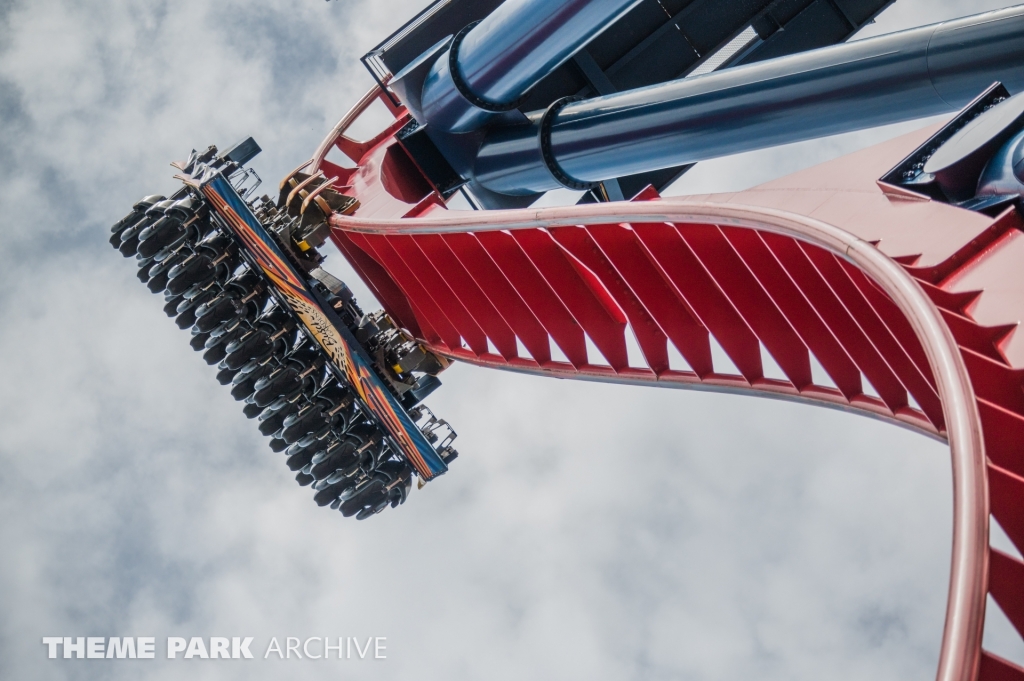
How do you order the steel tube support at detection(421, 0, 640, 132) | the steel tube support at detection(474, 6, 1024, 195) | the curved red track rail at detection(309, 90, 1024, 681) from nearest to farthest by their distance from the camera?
the curved red track rail at detection(309, 90, 1024, 681) → the steel tube support at detection(474, 6, 1024, 195) → the steel tube support at detection(421, 0, 640, 132)

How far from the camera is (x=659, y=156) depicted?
44.7 ft

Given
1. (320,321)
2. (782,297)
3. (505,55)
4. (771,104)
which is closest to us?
(782,297)

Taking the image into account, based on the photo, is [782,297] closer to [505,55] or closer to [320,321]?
[505,55]

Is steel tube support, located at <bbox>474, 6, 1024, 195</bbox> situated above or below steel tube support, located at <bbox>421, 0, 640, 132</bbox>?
below

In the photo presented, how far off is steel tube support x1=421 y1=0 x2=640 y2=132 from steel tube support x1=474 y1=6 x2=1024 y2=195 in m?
0.70

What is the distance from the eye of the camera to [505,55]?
1459 centimetres

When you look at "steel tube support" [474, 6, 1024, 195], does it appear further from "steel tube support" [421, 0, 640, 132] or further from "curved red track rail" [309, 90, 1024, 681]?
"curved red track rail" [309, 90, 1024, 681]

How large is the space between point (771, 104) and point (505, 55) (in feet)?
15.9

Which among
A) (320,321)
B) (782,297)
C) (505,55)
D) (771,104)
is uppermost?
(505,55)

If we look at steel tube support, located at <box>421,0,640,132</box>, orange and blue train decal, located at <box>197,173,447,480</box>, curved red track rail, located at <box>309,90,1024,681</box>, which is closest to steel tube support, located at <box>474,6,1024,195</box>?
steel tube support, located at <box>421,0,640,132</box>

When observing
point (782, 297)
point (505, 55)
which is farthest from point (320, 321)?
point (782, 297)

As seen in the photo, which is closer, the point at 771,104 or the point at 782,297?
the point at 782,297

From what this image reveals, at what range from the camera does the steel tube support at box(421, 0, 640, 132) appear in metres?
13.3

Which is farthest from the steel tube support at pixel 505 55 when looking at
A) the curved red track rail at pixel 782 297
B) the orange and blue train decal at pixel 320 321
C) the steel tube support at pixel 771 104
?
the orange and blue train decal at pixel 320 321
